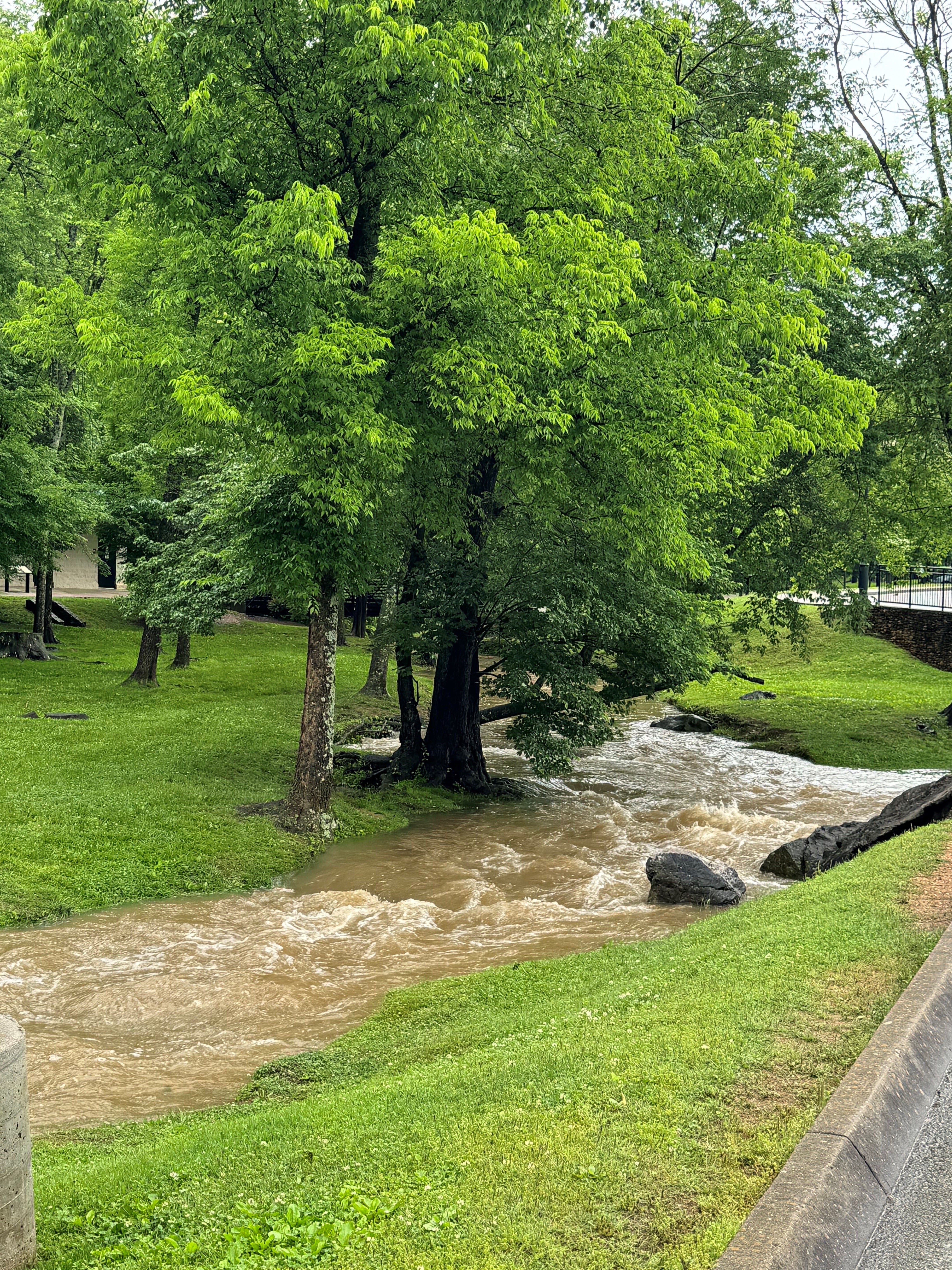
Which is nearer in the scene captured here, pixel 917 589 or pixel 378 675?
pixel 378 675

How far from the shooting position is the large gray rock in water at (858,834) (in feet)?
40.1

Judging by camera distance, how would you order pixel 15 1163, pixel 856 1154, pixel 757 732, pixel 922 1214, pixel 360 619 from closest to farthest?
pixel 15 1163 → pixel 922 1214 → pixel 856 1154 → pixel 757 732 → pixel 360 619

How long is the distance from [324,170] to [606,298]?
4289mm

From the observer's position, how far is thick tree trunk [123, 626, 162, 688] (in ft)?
89.6

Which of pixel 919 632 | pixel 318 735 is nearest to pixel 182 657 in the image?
pixel 318 735

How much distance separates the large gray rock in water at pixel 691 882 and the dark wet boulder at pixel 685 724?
1579 centimetres

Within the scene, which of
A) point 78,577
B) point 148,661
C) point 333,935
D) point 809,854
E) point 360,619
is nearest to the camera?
point 333,935

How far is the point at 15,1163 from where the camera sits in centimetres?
423

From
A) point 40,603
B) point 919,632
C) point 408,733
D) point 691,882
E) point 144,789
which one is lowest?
point 691,882

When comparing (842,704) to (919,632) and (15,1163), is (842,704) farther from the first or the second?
(15,1163)

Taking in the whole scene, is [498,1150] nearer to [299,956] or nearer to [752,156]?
[299,956]

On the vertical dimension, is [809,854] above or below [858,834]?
below

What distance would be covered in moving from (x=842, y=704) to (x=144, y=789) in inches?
807

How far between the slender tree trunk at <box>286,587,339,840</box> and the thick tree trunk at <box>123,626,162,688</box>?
41.3 ft
